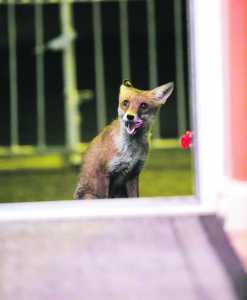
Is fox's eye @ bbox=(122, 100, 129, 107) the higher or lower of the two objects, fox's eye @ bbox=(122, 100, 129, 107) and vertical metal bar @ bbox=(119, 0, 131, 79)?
the lower

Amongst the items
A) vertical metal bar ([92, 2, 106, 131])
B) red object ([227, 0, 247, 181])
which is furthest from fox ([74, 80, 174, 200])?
vertical metal bar ([92, 2, 106, 131])

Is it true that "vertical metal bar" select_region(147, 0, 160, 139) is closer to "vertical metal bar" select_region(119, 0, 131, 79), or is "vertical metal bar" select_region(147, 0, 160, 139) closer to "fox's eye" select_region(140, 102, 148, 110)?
"vertical metal bar" select_region(119, 0, 131, 79)

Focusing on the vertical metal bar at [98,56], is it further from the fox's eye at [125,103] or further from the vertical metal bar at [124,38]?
the fox's eye at [125,103]

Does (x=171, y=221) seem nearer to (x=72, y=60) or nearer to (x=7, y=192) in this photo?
(x=7, y=192)

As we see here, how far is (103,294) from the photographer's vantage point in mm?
2092

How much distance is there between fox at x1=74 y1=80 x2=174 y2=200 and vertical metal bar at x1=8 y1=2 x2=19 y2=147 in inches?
43.0

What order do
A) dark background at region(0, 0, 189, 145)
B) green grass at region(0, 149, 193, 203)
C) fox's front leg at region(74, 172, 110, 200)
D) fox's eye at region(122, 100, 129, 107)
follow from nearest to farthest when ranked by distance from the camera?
fox's eye at region(122, 100, 129, 107)
fox's front leg at region(74, 172, 110, 200)
green grass at region(0, 149, 193, 203)
dark background at region(0, 0, 189, 145)

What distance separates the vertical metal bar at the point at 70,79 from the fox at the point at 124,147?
2.47 feet

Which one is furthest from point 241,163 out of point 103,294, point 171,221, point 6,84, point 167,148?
point 6,84

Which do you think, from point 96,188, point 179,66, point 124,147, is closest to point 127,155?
point 124,147

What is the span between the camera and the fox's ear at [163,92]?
2938 mm

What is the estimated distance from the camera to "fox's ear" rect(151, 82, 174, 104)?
9.64 feet


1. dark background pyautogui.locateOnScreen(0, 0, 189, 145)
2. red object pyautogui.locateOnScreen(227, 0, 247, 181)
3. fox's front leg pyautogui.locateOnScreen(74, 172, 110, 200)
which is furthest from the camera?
dark background pyautogui.locateOnScreen(0, 0, 189, 145)

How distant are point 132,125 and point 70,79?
0.97 metres
